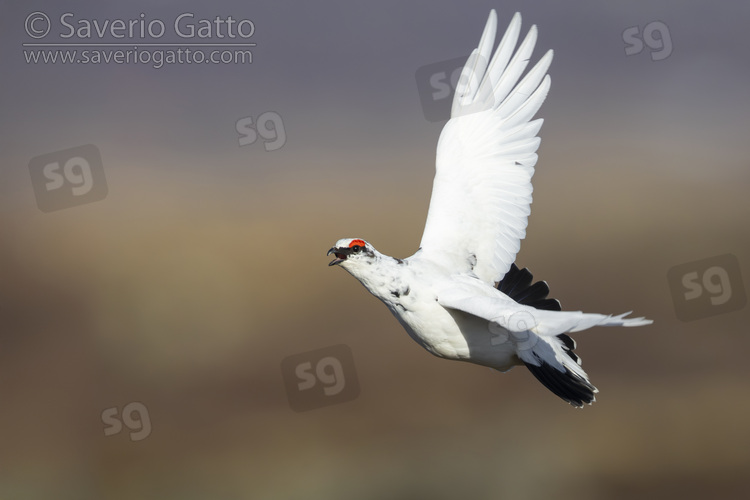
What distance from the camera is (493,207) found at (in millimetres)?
4531

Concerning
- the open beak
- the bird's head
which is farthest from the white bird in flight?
the open beak

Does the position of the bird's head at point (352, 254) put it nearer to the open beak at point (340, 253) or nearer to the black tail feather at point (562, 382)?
the open beak at point (340, 253)

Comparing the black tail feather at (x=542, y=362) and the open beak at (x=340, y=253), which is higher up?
the open beak at (x=340, y=253)

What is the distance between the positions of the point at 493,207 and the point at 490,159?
32cm

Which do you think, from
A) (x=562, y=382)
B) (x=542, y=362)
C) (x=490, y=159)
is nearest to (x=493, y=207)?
(x=490, y=159)

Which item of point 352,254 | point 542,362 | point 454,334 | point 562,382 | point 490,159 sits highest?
point 490,159

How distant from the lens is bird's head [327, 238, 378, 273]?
3602 millimetres

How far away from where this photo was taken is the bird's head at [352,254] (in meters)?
3.60

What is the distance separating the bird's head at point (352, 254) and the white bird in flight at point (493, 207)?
206mm

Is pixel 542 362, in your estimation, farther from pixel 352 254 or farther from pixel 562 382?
pixel 352 254

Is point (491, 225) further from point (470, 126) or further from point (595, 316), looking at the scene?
point (595, 316)

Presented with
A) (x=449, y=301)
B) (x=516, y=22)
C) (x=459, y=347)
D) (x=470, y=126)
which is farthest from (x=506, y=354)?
(x=516, y=22)

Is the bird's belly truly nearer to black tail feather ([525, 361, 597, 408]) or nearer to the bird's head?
black tail feather ([525, 361, 597, 408])

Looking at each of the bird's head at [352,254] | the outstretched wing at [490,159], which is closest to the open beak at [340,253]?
the bird's head at [352,254]
